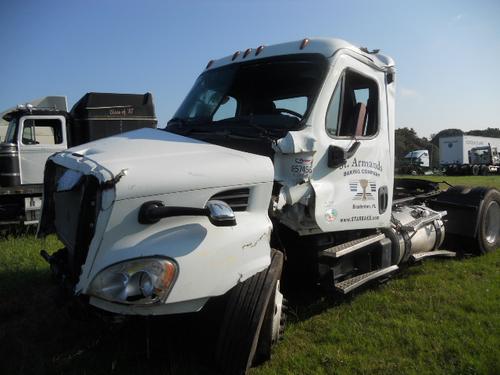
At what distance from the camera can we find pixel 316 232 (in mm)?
3973

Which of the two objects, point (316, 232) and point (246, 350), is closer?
point (246, 350)

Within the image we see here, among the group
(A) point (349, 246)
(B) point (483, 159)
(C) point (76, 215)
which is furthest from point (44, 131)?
(B) point (483, 159)

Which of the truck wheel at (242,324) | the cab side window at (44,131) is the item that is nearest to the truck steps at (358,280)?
the truck wheel at (242,324)

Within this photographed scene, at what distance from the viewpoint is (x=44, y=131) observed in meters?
11.7

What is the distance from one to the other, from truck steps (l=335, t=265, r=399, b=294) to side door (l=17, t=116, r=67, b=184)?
9.02 meters

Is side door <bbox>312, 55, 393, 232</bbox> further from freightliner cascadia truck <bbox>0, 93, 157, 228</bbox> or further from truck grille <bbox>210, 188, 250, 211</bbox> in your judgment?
freightliner cascadia truck <bbox>0, 93, 157, 228</bbox>

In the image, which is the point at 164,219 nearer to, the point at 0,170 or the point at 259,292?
the point at 259,292

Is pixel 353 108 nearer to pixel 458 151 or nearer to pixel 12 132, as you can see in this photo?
pixel 12 132

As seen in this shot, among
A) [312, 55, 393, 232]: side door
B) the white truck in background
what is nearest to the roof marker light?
[312, 55, 393, 232]: side door

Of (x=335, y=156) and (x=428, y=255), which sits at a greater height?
(x=335, y=156)

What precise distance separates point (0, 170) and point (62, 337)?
26.8ft

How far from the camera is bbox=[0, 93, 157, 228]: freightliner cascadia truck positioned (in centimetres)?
1059

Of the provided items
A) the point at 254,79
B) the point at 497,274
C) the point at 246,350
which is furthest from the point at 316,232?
the point at 497,274

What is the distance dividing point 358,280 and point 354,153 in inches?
46.8
